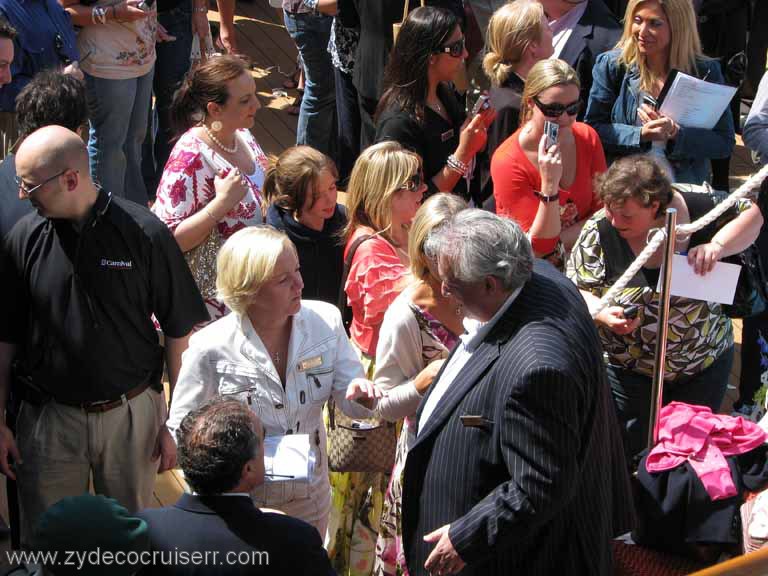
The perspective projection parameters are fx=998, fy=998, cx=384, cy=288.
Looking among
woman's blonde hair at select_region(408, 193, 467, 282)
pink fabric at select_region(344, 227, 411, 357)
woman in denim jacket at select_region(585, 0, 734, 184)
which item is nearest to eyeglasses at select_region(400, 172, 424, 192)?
pink fabric at select_region(344, 227, 411, 357)

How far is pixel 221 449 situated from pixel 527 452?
0.78m

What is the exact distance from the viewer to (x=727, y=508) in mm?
2990

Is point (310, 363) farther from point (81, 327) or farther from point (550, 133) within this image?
point (550, 133)

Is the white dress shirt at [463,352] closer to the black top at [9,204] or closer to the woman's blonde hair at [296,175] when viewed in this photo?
the woman's blonde hair at [296,175]

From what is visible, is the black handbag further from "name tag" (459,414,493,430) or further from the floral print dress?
"name tag" (459,414,493,430)

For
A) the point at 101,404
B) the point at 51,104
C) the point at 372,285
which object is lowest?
the point at 101,404

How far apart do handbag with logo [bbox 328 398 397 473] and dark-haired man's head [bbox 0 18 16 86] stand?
201cm

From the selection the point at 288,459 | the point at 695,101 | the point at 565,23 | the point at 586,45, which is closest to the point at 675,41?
the point at 695,101

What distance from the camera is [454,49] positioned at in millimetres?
4699

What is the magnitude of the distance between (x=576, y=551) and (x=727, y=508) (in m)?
0.59

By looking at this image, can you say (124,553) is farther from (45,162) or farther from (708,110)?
(708,110)

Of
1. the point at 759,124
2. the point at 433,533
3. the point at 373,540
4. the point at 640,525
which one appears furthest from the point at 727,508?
the point at 759,124

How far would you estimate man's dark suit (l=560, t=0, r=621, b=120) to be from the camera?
534cm

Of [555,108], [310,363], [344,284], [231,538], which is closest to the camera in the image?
[231,538]
